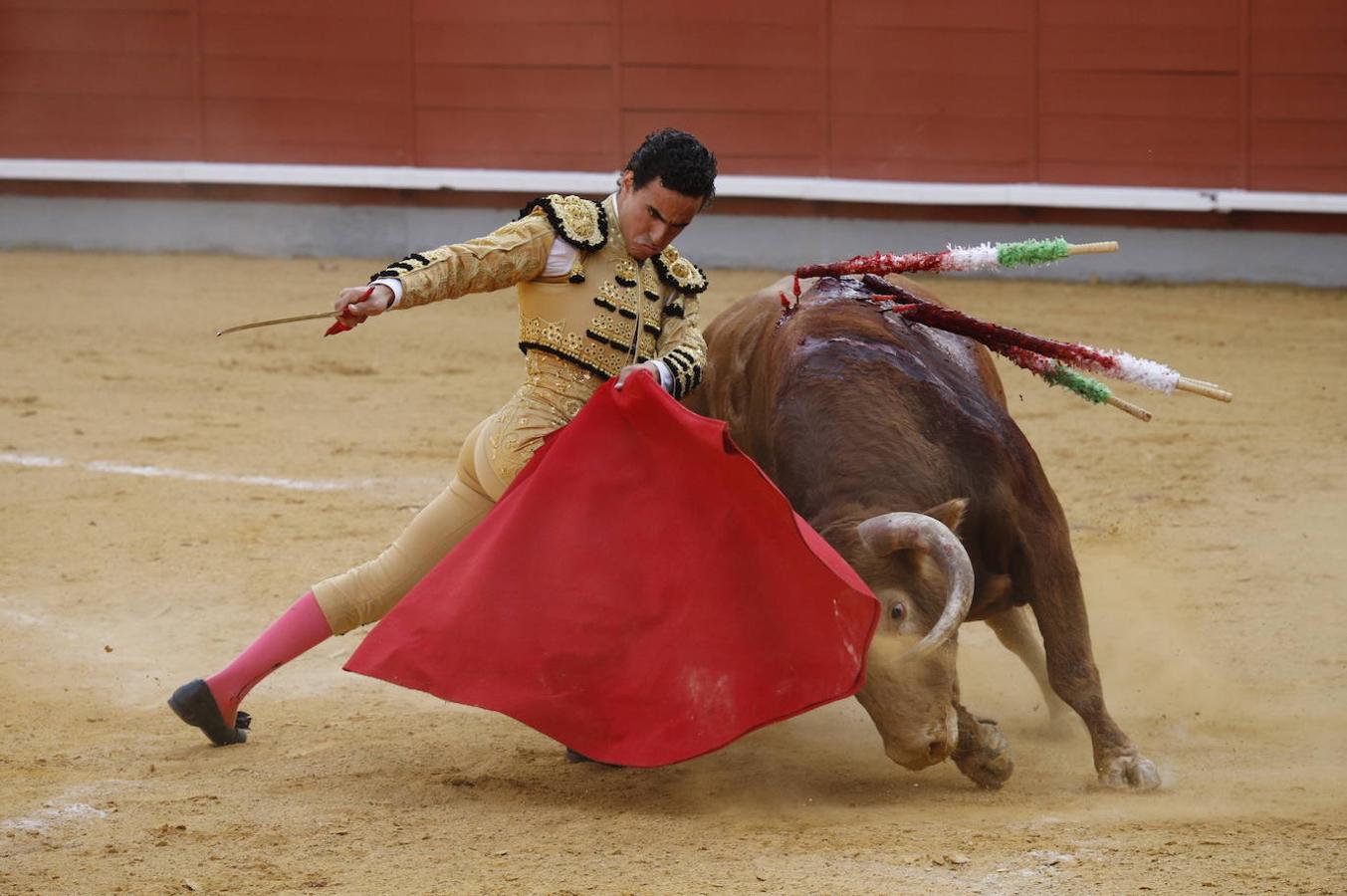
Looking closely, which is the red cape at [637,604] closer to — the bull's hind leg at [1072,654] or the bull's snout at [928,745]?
the bull's snout at [928,745]

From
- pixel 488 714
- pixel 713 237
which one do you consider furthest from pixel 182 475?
pixel 713 237

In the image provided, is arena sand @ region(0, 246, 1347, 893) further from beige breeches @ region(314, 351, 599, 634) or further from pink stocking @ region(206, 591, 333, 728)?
beige breeches @ region(314, 351, 599, 634)

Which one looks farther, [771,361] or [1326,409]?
[1326,409]

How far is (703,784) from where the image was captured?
3.19 m

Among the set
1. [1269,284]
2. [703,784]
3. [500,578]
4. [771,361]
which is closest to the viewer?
[500,578]

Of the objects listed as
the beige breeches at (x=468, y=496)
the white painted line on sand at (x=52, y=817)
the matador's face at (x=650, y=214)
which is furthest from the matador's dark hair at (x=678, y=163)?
the white painted line on sand at (x=52, y=817)

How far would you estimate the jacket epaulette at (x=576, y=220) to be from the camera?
306 cm

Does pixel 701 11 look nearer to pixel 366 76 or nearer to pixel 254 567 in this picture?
pixel 366 76

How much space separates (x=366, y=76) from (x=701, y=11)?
6.13 ft

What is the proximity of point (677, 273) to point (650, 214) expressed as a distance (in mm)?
221

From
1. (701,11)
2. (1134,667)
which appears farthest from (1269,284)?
(1134,667)

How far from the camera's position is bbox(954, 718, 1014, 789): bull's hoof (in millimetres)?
3045

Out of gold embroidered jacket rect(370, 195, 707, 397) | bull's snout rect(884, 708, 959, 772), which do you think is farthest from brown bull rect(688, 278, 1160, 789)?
gold embroidered jacket rect(370, 195, 707, 397)

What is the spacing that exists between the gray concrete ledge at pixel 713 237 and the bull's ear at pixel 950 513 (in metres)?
6.06
